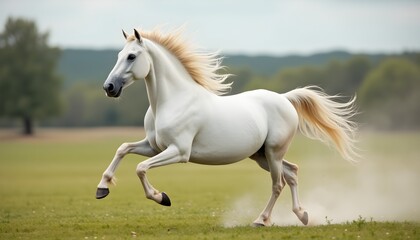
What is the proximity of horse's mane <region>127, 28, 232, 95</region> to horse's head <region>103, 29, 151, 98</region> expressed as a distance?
0.51 meters

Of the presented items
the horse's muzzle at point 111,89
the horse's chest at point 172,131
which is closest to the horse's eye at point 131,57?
the horse's muzzle at point 111,89

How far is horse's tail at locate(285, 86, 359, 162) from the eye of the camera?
14.6 meters

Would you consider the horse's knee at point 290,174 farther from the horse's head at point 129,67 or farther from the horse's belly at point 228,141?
the horse's head at point 129,67

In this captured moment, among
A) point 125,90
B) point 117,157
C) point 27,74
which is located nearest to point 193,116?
point 117,157

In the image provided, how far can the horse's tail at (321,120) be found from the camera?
14.6m

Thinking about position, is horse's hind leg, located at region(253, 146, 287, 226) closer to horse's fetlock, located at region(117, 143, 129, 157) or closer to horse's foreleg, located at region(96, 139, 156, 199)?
horse's foreleg, located at region(96, 139, 156, 199)

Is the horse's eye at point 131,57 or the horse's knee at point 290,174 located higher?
the horse's eye at point 131,57

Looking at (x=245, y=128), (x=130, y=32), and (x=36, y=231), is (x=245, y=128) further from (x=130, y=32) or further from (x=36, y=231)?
(x=36, y=231)

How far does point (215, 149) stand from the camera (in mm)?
12828

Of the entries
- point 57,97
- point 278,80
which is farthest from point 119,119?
point 57,97

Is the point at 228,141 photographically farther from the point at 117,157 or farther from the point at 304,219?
the point at 304,219

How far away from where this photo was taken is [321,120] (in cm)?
1466

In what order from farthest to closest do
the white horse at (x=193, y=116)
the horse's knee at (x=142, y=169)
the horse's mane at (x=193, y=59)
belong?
the horse's mane at (x=193, y=59), the white horse at (x=193, y=116), the horse's knee at (x=142, y=169)

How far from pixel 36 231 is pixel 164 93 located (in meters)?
3.09
